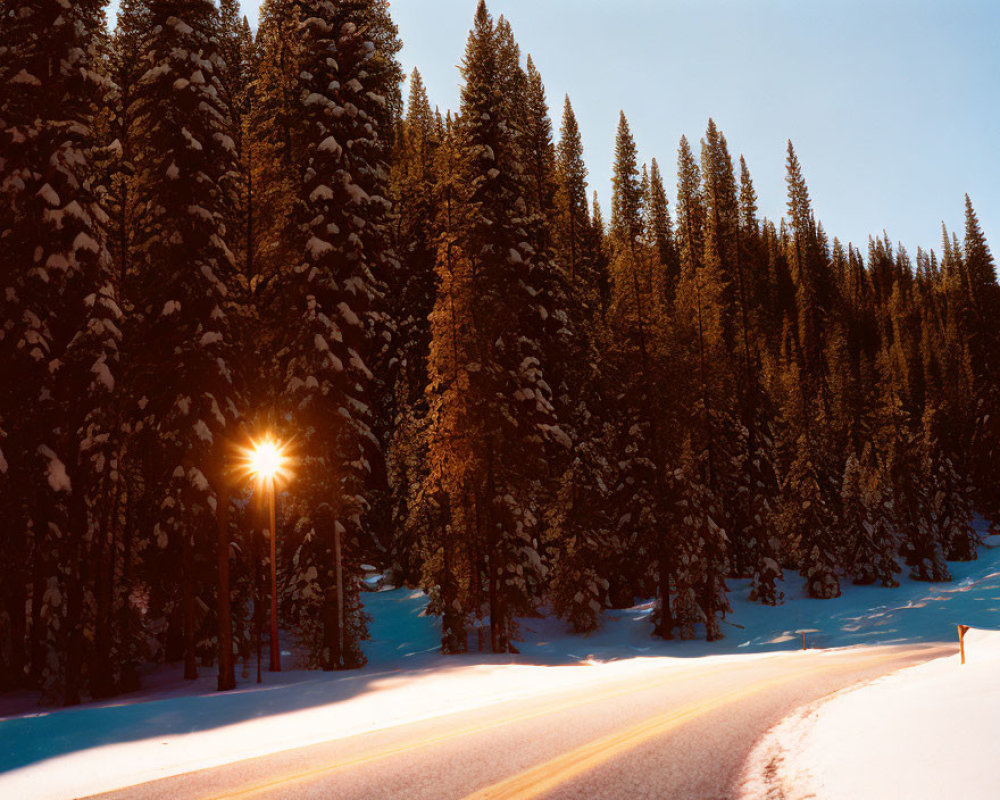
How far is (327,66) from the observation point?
2466cm

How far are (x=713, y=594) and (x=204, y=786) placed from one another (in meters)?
29.4

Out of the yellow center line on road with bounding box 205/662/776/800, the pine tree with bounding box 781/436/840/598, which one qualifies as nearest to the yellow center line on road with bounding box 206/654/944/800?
the yellow center line on road with bounding box 205/662/776/800

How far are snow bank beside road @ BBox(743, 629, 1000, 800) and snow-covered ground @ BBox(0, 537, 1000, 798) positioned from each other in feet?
20.0

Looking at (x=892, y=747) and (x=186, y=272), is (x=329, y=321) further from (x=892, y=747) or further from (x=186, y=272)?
(x=892, y=747)

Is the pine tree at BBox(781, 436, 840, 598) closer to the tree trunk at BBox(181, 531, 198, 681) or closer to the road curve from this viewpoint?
the road curve

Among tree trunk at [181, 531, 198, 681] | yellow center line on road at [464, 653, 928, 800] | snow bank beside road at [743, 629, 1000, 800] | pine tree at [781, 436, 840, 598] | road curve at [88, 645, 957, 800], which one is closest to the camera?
snow bank beside road at [743, 629, 1000, 800]

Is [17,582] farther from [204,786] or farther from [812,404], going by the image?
[812,404]

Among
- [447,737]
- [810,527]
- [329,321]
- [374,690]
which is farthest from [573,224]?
[447,737]

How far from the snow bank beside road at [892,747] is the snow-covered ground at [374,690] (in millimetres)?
6084

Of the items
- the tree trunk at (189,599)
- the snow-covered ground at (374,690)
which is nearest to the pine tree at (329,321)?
the snow-covered ground at (374,690)

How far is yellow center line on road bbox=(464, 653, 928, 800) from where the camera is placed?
775cm

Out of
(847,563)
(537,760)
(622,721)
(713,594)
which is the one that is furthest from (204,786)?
(847,563)

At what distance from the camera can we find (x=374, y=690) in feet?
51.5

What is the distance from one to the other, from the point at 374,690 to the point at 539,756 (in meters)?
7.61
